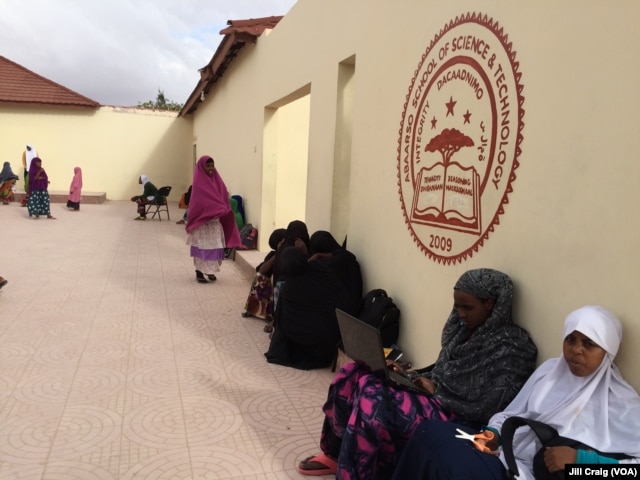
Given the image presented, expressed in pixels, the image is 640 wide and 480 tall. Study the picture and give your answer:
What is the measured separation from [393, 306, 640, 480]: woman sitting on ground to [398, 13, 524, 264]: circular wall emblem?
2.73ft

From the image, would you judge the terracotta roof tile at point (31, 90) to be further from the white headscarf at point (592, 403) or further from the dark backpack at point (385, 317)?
the white headscarf at point (592, 403)

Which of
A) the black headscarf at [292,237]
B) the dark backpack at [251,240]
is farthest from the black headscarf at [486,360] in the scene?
the dark backpack at [251,240]

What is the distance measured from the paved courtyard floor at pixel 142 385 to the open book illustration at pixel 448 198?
129 centimetres

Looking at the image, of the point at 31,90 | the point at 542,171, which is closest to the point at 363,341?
the point at 542,171

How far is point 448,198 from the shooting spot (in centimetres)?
274

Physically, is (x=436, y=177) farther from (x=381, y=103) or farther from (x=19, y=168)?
(x=19, y=168)

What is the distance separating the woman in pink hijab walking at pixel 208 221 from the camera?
5723mm

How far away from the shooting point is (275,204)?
735 cm

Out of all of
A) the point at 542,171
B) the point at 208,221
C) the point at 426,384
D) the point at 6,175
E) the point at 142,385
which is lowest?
the point at 142,385

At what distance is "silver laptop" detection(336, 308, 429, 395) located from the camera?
1968 millimetres

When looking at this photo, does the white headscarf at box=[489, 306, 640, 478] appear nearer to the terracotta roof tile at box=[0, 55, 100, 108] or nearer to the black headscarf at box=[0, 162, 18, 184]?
the black headscarf at box=[0, 162, 18, 184]

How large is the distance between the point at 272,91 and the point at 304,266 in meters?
3.86

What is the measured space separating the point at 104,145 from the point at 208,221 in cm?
1298

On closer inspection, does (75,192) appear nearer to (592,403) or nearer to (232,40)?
(232,40)
